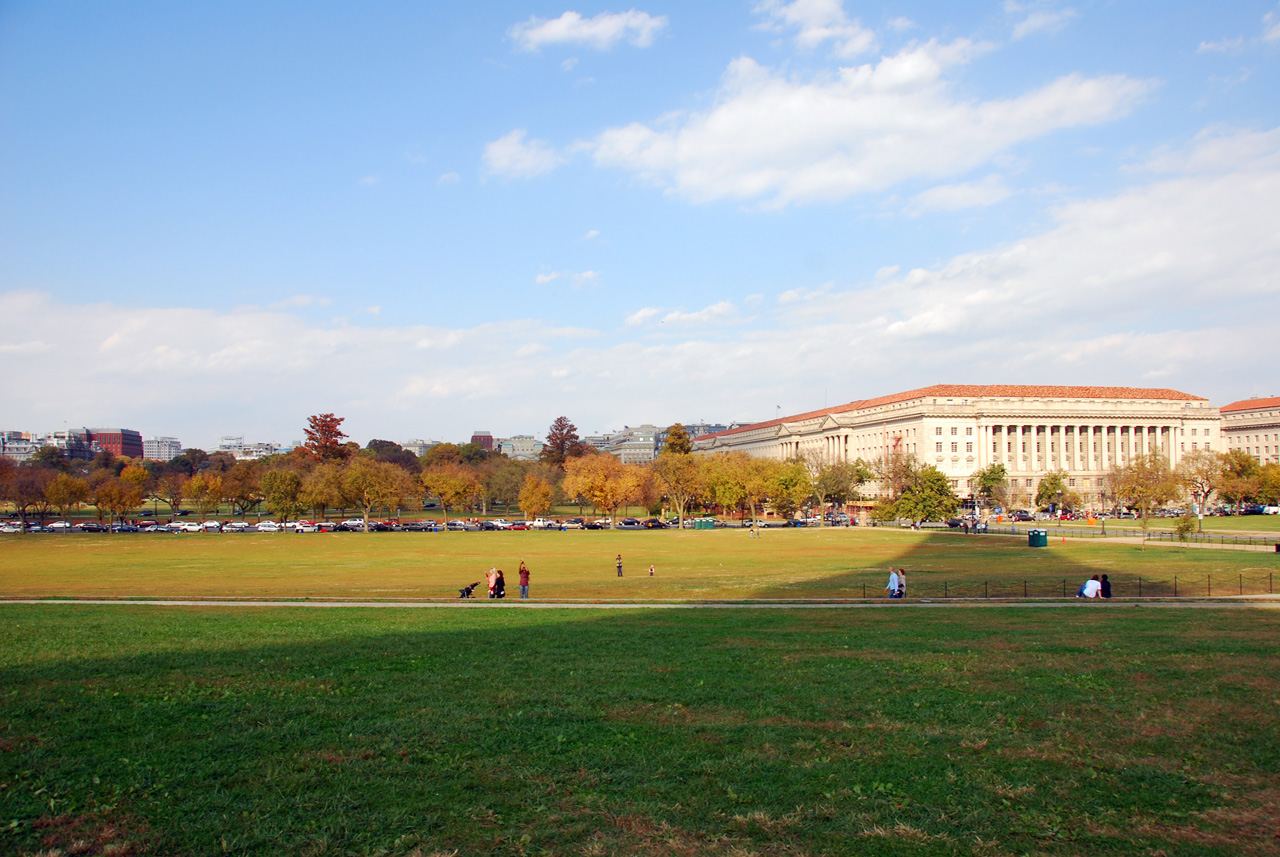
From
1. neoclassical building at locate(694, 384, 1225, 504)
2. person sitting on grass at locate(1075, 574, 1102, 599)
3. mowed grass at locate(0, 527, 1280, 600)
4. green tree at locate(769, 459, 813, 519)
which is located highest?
neoclassical building at locate(694, 384, 1225, 504)

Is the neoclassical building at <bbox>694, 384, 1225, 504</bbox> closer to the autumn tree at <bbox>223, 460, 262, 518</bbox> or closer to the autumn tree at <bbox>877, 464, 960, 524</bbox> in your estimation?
the autumn tree at <bbox>877, 464, 960, 524</bbox>

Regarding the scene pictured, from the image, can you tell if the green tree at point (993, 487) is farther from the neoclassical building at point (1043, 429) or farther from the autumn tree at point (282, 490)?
the autumn tree at point (282, 490)

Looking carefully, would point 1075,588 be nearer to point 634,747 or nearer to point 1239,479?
point 634,747

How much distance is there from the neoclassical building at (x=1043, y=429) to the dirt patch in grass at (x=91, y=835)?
150535 millimetres

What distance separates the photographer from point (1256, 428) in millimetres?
189375

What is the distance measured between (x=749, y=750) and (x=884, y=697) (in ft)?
12.6

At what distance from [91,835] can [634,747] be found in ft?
20.1

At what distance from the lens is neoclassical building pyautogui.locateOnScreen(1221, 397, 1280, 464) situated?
18512cm

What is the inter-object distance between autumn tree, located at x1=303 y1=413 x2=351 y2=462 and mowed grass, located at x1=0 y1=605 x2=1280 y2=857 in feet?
446

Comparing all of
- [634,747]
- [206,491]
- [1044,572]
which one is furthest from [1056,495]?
[634,747]

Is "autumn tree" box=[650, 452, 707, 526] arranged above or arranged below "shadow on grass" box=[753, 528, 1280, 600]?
above

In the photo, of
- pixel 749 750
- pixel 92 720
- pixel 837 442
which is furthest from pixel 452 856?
pixel 837 442

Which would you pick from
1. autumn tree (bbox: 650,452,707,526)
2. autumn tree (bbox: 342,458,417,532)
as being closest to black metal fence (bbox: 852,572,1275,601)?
autumn tree (bbox: 650,452,707,526)

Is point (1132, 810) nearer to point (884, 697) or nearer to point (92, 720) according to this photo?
point (884, 697)
